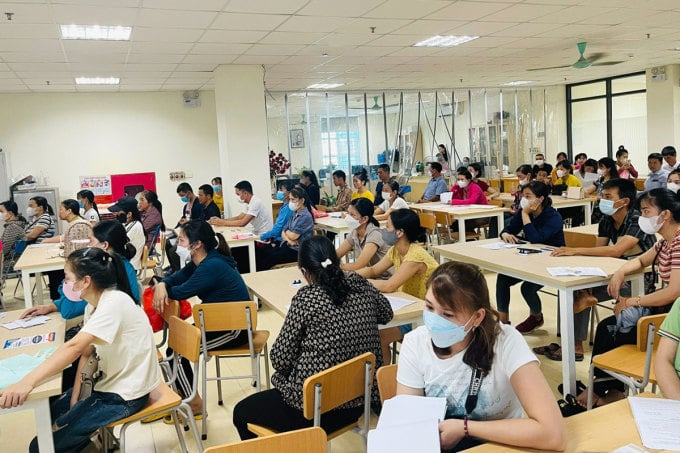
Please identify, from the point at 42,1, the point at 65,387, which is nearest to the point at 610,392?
the point at 65,387

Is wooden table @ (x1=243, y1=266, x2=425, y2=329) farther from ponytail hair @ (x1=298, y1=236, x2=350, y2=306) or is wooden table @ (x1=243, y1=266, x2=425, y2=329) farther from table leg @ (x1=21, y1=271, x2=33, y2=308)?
table leg @ (x1=21, y1=271, x2=33, y2=308)

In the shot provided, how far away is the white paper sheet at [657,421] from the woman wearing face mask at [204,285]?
2.37 m

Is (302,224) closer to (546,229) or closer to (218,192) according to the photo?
(546,229)

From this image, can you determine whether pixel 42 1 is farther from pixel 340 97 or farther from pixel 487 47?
pixel 340 97

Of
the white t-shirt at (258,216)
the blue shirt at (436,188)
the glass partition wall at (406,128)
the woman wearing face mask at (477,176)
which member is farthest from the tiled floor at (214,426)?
the glass partition wall at (406,128)

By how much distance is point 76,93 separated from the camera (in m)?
10.1

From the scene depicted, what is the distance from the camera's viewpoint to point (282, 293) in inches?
148

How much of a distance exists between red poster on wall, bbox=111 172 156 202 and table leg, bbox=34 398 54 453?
8508 mm

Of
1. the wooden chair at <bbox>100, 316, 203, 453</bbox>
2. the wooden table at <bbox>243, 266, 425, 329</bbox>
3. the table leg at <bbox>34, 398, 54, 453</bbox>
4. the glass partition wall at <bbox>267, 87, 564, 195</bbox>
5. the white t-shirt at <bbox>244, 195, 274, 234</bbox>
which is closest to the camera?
the table leg at <bbox>34, 398, 54, 453</bbox>

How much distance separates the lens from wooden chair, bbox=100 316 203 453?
2.59 m

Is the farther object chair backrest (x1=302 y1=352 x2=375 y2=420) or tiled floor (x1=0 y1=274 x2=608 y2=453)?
tiled floor (x1=0 y1=274 x2=608 y2=453)

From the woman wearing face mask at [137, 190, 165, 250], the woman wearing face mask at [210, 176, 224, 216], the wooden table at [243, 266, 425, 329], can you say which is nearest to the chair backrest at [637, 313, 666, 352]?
the wooden table at [243, 266, 425, 329]

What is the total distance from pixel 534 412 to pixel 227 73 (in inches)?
290

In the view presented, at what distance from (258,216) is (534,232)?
384cm
